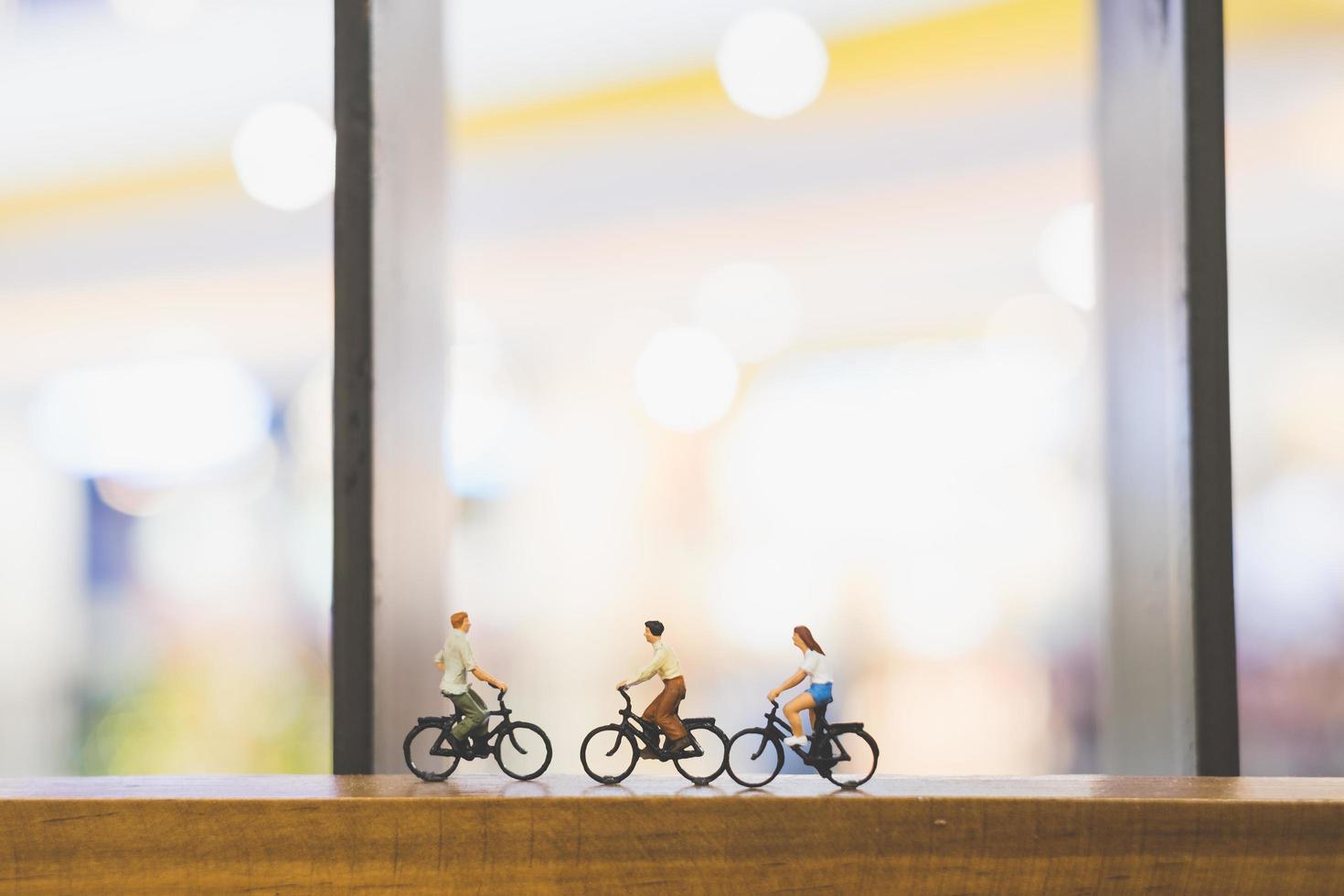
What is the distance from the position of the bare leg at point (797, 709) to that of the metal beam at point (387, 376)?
2.29ft

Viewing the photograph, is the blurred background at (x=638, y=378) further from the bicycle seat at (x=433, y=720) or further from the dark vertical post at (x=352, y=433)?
the bicycle seat at (x=433, y=720)

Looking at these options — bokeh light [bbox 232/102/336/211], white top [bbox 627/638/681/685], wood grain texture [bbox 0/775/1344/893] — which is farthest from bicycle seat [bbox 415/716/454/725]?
bokeh light [bbox 232/102/336/211]

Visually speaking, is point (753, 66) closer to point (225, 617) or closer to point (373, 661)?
point (373, 661)

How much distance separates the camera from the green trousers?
1.69 meters

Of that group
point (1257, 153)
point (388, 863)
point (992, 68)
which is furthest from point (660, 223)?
point (388, 863)

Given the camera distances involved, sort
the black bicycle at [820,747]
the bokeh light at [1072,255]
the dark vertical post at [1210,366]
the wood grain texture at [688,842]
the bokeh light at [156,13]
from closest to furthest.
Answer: the wood grain texture at [688,842] → the black bicycle at [820,747] → the dark vertical post at [1210,366] → the bokeh light at [1072,255] → the bokeh light at [156,13]

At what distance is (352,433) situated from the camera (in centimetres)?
190

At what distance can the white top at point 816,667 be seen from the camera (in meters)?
1.68

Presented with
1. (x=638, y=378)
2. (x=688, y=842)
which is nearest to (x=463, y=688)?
(x=688, y=842)

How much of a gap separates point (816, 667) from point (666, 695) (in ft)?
0.75

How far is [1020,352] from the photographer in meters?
2.06

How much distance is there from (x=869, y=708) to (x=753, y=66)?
1.19 m

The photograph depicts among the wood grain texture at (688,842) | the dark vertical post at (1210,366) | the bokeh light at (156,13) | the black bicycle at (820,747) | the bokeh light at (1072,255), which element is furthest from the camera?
the bokeh light at (156,13)

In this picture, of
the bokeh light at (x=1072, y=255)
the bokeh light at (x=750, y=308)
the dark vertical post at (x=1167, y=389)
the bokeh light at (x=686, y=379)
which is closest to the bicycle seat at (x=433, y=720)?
the bokeh light at (x=686, y=379)
